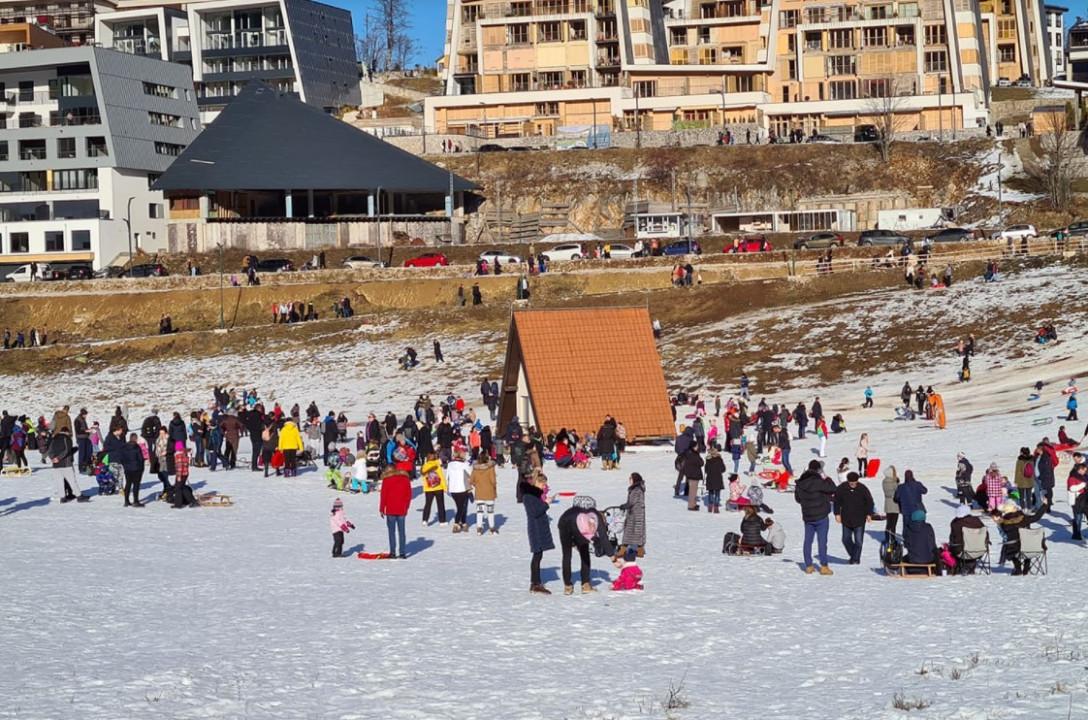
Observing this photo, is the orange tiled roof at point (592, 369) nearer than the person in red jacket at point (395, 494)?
No

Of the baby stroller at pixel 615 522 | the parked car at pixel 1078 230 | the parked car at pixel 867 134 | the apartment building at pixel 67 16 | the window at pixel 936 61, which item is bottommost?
the baby stroller at pixel 615 522

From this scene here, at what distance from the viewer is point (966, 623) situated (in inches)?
652

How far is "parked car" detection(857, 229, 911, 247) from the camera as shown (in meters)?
71.2

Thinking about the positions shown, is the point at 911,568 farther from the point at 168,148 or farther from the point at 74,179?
the point at 168,148

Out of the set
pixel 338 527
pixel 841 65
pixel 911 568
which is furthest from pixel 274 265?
pixel 911 568

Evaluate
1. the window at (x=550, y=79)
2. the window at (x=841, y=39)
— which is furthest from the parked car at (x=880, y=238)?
the window at (x=550, y=79)

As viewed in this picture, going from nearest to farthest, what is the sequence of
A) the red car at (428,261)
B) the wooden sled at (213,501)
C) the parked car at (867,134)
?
1. the wooden sled at (213,501)
2. the red car at (428,261)
3. the parked car at (867,134)

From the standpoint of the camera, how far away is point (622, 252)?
76.5m

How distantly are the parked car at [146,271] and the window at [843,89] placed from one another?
161ft

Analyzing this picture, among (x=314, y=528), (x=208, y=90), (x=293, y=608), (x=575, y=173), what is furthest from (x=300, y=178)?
(x=293, y=608)

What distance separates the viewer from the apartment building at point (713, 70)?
10381 cm

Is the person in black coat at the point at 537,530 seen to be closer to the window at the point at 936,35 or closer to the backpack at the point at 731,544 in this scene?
the backpack at the point at 731,544

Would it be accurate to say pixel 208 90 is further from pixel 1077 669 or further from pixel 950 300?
pixel 1077 669

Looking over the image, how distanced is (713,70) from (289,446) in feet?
261
